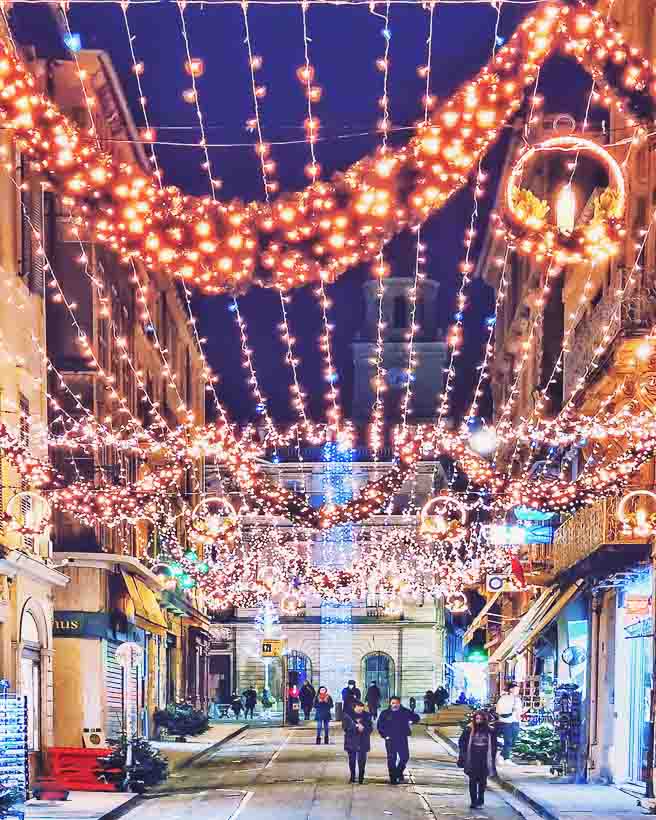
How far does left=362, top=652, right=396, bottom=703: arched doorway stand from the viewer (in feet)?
259

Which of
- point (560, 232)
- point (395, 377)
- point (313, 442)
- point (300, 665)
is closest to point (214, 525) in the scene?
point (313, 442)

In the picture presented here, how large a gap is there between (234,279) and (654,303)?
15707 millimetres

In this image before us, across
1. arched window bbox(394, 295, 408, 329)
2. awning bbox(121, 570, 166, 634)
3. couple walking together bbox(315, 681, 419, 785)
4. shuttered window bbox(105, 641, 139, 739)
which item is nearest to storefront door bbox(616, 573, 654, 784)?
couple walking together bbox(315, 681, 419, 785)

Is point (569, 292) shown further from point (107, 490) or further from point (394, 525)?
point (394, 525)

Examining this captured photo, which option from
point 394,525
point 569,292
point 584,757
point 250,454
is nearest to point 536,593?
point 569,292

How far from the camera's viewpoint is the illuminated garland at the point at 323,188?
9.12 metres

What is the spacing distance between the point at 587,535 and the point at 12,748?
45.6 feet

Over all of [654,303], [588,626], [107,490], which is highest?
[654,303]

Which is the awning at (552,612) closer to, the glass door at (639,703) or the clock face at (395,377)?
the glass door at (639,703)

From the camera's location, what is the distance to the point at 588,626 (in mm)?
31141

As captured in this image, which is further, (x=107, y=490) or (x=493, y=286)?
(x=493, y=286)

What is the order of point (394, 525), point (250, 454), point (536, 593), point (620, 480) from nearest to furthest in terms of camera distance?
point (620, 480)
point (250, 454)
point (536, 593)
point (394, 525)

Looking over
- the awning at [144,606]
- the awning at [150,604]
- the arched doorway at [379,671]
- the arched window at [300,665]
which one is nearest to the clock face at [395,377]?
the arched doorway at [379,671]

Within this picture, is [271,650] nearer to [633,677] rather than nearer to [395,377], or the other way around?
[633,677]
